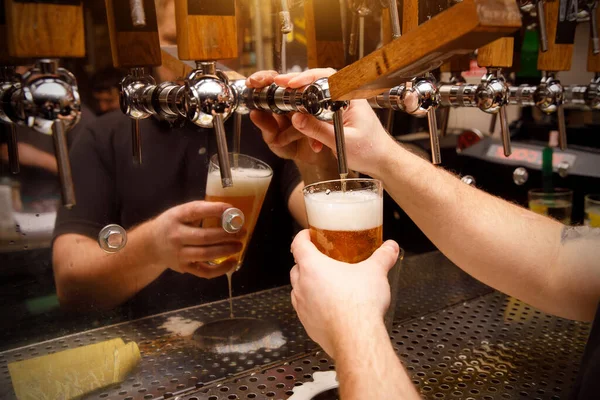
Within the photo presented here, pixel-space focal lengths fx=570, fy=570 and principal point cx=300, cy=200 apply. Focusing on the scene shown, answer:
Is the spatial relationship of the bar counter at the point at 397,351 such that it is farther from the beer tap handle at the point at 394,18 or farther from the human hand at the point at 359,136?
the beer tap handle at the point at 394,18

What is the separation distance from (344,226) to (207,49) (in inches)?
15.5

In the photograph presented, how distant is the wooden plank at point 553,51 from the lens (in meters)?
1.55

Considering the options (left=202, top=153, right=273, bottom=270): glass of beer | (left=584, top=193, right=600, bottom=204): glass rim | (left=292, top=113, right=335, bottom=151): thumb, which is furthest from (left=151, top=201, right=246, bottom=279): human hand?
(left=584, top=193, right=600, bottom=204): glass rim

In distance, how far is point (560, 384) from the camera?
126 centimetres

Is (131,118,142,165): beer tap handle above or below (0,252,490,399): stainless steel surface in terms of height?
above

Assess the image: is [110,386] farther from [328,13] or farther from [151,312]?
[328,13]

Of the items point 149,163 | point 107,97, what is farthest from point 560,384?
point 107,97

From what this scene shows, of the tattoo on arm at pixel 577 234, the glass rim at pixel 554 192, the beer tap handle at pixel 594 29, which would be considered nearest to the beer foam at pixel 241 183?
the tattoo on arm at pixel 577 234

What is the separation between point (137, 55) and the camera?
1.04 m

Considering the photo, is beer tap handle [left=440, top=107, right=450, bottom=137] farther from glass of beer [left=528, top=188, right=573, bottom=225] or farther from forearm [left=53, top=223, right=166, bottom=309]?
forearm [left=53, top=223, right=166, bottom=309]

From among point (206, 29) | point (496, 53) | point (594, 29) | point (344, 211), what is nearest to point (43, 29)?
point (206, 29)

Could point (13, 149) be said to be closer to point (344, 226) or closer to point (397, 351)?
point (344, 226)

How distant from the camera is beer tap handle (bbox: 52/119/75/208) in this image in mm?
803

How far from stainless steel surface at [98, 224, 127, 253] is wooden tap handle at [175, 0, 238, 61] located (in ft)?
1.95
